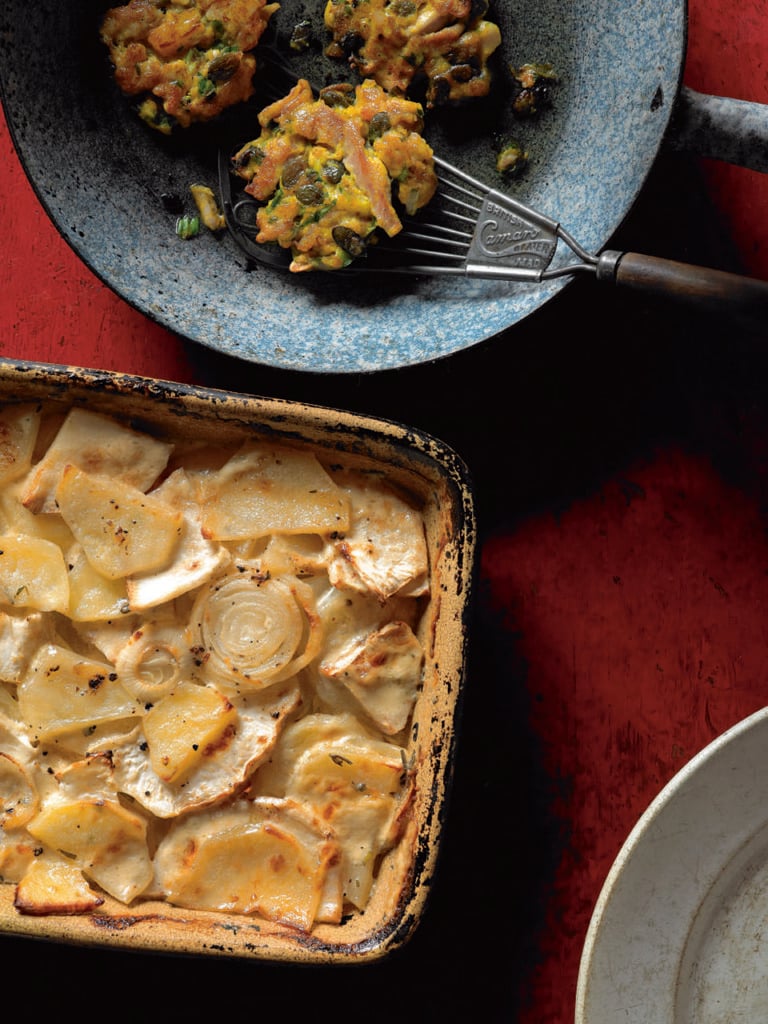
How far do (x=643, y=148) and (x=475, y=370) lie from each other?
0.47 m

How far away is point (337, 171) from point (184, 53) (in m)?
0.37

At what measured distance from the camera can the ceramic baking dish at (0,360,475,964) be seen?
5.25ft

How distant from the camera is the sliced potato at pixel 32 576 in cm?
167

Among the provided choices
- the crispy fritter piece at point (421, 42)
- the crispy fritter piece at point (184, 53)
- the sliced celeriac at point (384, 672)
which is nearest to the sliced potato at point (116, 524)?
the sliced celeriac at point (384, 672)

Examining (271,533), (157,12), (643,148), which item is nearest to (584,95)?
(643,148)

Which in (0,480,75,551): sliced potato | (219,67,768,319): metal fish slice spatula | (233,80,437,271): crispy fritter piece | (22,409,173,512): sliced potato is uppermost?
(233,80,437,271): crispy fritter piece

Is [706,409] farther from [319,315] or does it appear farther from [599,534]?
[319,315]

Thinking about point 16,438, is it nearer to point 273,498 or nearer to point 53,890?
point 273,498

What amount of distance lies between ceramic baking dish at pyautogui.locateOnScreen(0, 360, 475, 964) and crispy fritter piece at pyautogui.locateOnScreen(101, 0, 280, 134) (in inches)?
25.3

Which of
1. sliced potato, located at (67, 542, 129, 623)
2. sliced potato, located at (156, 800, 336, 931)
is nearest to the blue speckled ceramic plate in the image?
sliced potato, located at (67, 542, 129, 623)

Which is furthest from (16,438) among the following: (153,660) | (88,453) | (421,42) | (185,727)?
(421,42)

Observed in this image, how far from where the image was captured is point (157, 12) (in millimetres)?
1979

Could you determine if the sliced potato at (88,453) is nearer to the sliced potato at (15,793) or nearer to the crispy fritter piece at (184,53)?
the sliced potato at (15,793)

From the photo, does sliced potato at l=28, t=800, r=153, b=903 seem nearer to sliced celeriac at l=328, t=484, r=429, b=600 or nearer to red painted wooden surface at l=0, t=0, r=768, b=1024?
red painted wooden surface at l=0, t=0, r=768, b=1024
